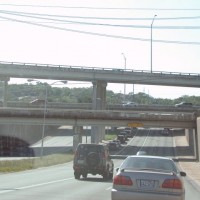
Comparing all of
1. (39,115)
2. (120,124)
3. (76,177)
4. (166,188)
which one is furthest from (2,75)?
(166,188)

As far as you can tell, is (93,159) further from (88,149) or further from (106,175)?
(106,175)

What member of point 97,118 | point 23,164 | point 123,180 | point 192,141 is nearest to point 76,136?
point 97,118

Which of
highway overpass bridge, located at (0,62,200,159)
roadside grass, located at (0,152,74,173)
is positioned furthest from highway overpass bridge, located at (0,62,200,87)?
roadside grass, located at (0,152,74,173)

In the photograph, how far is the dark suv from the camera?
2942 centimetres

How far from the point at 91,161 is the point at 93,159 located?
0.17 metres

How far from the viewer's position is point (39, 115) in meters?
85.7

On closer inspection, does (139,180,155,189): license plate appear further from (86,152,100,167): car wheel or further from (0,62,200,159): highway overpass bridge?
(0,62,200,159): highway overpass bridge

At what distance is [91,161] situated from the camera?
29594 millimetres

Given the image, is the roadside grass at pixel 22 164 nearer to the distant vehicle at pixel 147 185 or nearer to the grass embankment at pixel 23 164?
the grass embankment at pixel 23 164

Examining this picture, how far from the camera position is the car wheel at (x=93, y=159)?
96.9 ft

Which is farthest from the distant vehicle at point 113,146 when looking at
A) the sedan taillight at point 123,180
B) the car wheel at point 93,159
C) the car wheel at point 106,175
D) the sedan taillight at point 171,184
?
the sedan taillight at point 171,184

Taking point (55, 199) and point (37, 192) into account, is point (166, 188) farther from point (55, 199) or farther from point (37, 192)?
point (37, 192)

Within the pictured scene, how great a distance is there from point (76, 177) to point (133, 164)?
15529 mm

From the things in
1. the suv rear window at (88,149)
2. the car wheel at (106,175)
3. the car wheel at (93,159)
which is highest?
the suv rear window at (88,149)
